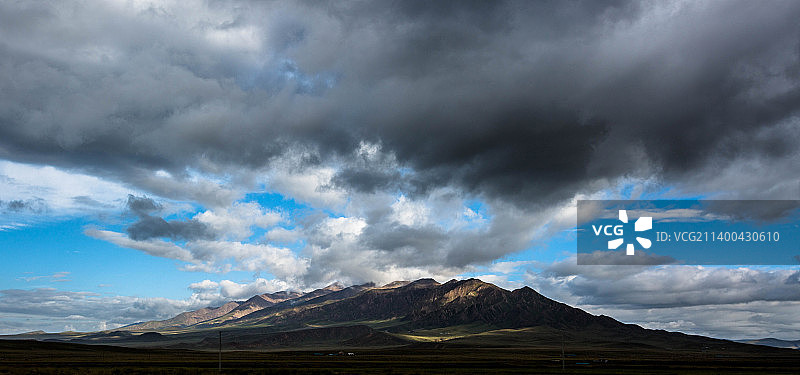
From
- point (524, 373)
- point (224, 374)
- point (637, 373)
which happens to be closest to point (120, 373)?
point (224, 374)

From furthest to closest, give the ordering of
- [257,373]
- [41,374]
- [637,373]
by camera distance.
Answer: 1. [637,373]
2. [257,373]
3. [41,374]

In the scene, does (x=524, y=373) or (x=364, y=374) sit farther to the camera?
(x=524, y=373)

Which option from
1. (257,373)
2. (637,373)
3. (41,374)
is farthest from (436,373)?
(41,374)

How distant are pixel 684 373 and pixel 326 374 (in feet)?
240

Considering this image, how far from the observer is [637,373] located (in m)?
110

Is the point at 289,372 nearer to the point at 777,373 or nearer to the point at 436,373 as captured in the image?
the point at 436,373

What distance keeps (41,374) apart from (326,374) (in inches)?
1854

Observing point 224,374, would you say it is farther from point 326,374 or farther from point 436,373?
point 436,373

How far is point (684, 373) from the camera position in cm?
11206

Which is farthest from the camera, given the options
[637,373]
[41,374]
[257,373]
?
[637,373]

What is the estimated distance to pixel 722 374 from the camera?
110250 mm

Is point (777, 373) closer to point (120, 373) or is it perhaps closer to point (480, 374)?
point (480, 374)

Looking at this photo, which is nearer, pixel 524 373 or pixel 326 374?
pixel 326 374

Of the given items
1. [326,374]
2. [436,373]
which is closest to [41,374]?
[326,374]
